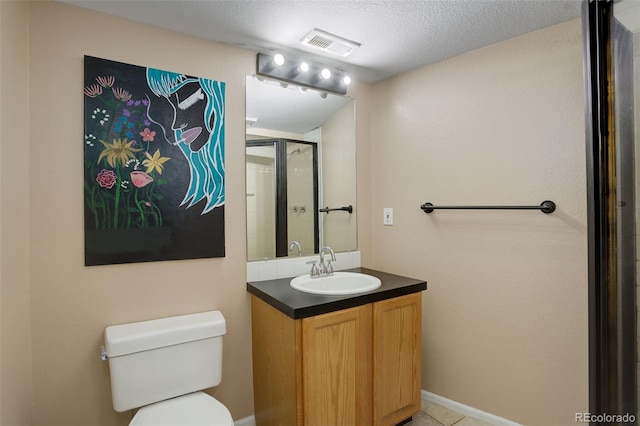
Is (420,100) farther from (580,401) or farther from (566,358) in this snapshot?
(580,401)

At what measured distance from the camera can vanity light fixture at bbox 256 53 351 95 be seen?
1.99 m

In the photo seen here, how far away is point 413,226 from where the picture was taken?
2307 millimetres

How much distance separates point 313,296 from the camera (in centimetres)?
167

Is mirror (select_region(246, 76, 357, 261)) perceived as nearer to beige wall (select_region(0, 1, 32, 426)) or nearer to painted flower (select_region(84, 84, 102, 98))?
painted flower (select_region(84, 84, 102, 98))

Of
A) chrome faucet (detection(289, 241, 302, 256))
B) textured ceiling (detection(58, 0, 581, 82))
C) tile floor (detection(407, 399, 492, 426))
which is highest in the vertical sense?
textured ceiling (detection(58, 0, 581, 82))

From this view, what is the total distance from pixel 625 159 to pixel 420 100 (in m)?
1.28

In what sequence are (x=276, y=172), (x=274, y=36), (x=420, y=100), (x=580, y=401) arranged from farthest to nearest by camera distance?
(x=420, y=100)
(x=276, y=172)
(x=274, y=36)
(x=580, y=401)

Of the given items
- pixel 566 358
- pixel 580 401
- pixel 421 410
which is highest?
pixel 566 358

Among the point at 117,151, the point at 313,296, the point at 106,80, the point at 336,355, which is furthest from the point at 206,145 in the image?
the point at 336,355

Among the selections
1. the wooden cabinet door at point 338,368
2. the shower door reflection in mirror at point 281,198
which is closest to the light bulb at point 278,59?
the shower door reflection in mirror at point 281,198

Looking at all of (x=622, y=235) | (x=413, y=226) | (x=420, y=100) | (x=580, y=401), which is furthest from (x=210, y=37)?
(x=580, y=401)

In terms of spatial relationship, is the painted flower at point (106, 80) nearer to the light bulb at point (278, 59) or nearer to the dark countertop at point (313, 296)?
the light bulb at point (278, 59)

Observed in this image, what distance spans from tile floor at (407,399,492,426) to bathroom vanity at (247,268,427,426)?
0.15m

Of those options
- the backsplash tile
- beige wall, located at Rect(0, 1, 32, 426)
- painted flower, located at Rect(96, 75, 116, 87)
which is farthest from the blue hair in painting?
beige wall, located at Rect(0, 1, 32, 426)
